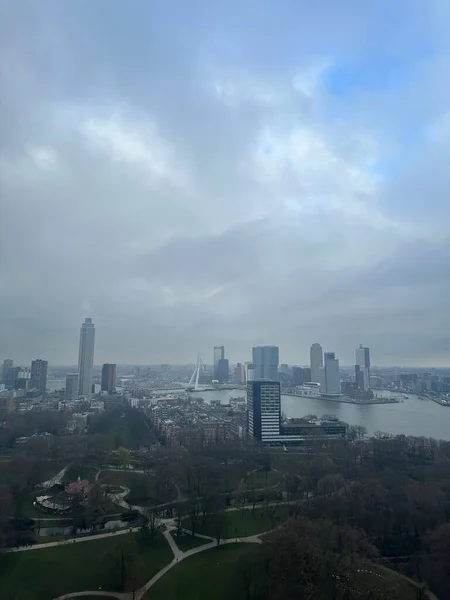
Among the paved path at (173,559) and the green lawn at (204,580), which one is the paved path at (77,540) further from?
the green lawn at (204,580)

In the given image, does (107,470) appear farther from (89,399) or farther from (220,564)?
(89,399)

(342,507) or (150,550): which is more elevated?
(342,507)

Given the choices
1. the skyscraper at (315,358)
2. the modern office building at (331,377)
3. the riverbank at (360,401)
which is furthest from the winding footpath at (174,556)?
the skyscraper at (315,358)

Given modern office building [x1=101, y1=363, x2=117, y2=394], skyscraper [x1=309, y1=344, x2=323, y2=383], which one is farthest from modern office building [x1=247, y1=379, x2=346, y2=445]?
skyscraper [x1=309, y1=344, x2=323, y2=383]

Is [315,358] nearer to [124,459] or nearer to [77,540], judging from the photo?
[124,459]

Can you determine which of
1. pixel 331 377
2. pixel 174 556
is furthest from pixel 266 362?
pixel 174 556

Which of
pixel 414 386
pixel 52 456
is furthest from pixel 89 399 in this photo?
pixel 414 386
